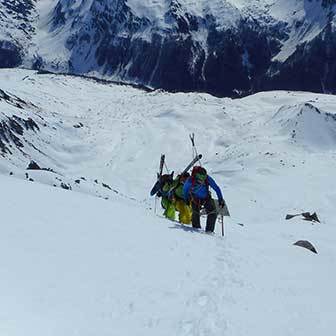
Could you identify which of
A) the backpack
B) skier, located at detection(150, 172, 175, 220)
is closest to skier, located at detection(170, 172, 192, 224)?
skier, located at detection(150, 172, 175, 220)

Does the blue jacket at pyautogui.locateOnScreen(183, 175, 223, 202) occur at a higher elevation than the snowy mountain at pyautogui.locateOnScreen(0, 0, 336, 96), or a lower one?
lower

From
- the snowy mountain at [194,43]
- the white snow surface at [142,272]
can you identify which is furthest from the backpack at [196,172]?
the snowy mountain at [194,43]

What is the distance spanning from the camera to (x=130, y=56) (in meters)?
165

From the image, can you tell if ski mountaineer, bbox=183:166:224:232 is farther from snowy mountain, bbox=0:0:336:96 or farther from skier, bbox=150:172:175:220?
snowy mountain, bbox=0:0:336:96

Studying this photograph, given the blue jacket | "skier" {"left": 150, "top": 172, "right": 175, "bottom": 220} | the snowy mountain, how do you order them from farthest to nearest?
the snowy mountain, "skier" {"left": 150, "top": 172, "right": 175, "bottom": 220}, the blue jacket

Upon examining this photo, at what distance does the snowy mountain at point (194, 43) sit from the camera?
527 ft

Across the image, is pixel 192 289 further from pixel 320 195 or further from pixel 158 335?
pixel 320 195

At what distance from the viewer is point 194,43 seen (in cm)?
16450

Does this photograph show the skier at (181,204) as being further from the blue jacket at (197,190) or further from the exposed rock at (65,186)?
the exposed rock at (65,186)

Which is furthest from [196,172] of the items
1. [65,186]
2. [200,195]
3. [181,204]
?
[65,186]

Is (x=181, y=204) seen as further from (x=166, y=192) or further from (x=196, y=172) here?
(x=196, y=172)

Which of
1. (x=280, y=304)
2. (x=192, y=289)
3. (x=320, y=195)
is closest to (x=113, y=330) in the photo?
(x=192, y=289)

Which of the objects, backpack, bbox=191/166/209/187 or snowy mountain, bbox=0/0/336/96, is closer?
backpack, bbox=191/166/209/187

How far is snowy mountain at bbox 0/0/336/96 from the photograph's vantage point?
161 m
